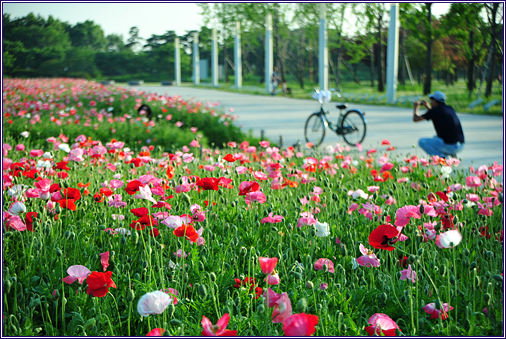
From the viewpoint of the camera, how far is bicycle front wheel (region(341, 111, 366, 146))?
27.7 ft

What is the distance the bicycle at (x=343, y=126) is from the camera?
8.40 metres

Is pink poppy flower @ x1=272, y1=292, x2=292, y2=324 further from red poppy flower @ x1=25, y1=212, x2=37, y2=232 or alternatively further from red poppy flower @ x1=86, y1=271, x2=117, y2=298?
red poppy flower @ x1=25, y1=212, x2=37, y2=232

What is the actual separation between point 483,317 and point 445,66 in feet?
126

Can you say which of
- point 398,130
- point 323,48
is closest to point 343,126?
point 398,130

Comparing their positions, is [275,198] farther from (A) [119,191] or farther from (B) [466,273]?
(B) [466,273]

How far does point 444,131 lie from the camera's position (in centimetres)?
570

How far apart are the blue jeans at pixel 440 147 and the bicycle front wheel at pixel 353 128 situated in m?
2.61

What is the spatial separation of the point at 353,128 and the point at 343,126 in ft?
0.63

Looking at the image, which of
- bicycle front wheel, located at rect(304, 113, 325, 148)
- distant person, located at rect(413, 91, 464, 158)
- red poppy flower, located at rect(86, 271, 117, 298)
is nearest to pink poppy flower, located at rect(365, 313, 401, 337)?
red poppy flower, located at rect(86, 271, 117, 298)

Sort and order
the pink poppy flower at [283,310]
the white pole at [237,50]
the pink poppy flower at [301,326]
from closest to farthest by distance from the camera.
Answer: the pink poppy flower at [301,326] < the pink poppy flower at [283,310] < the white pole at [237,50]

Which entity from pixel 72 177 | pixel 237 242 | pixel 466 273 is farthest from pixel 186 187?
pixel 72 177

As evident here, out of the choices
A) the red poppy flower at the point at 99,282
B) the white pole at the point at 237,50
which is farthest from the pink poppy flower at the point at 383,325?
the white pole at the point at 237,50

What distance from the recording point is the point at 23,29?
7449 mm

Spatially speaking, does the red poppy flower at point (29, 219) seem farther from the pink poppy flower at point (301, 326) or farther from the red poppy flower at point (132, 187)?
the pink poppy flower at point (301, 326)
